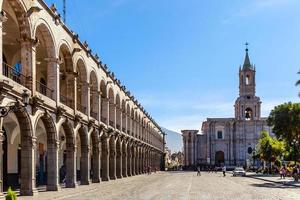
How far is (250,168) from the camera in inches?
4173

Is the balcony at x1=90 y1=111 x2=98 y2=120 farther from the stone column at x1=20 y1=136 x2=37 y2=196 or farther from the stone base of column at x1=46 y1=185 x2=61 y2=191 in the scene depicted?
the stone column at x1=20 y1=136 x2=37 y2=196

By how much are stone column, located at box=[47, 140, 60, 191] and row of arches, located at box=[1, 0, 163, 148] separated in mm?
2552

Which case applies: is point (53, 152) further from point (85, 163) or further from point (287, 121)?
point (287, 121)

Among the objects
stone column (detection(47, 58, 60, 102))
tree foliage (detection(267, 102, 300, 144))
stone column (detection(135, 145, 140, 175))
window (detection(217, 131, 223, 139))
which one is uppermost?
stone column (detection(47, 58, 60, 102))

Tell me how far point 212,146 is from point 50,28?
4132 inches

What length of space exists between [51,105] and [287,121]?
38072 mm

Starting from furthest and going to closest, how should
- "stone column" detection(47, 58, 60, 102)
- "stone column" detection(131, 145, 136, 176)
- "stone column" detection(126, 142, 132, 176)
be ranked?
"stone column" detection(131, 145, 136, 176), "stone column" detection(126, 142, 132, 176), "stone column" detection(47, 58, 60, 102)

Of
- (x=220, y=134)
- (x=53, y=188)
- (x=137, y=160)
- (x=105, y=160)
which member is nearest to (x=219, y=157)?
(x=220, y=134)

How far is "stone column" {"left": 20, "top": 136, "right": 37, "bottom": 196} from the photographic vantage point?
→ 26688 mm

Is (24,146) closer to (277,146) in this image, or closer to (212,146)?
(277,146)

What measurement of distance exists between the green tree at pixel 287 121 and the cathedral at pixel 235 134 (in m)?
Answer: 64.0

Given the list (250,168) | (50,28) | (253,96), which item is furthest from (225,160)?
(50,28)

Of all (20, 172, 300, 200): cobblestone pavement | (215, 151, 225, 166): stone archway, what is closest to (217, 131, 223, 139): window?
(215, 151, 225, 166): stone archway

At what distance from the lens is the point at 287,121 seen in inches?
2446
